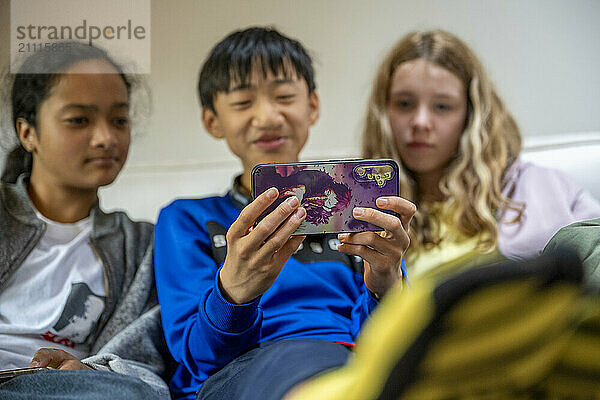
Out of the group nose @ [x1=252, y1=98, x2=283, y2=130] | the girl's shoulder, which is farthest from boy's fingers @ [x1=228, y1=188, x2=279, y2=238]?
the girl's shoulder

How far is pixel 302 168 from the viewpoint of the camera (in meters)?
0.64

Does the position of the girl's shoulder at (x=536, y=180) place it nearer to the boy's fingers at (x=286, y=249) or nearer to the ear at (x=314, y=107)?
the ear at (x=314, y=107)

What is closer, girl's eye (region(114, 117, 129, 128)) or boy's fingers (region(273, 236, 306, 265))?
boy's fingers (region(273, 236, 306, 265))

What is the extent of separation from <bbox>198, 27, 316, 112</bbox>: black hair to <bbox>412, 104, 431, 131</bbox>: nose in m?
0.16

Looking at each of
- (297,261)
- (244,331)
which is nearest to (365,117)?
(297,261)

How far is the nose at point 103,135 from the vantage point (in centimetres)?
87

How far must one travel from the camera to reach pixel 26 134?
87 cm

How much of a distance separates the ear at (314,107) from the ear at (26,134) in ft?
1.25

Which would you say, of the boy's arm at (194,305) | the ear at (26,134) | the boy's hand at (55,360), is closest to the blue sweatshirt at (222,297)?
the boy's arm at (194,305)

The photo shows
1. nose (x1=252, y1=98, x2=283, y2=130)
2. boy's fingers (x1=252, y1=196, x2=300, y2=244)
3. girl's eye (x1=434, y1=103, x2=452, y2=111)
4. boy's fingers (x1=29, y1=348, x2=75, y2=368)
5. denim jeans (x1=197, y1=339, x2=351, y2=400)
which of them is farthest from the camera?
girl's eye (x1=434, y1=103, x2=452, y2=111)

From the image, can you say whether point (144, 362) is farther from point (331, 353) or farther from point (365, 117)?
point (365, 117)

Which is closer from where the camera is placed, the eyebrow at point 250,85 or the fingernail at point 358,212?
the fingernail at point 358,212

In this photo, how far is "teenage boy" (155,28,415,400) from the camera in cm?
61

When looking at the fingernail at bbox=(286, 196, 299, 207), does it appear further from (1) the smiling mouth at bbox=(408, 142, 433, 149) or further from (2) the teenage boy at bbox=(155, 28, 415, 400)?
(1) the smiling mouth at bbox=(408, 142, 433, 149)
